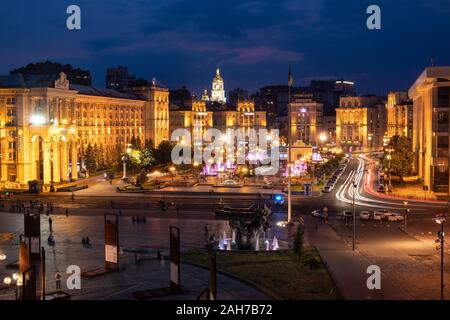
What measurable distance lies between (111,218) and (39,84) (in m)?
49.6

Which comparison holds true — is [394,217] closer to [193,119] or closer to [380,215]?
[380,215]

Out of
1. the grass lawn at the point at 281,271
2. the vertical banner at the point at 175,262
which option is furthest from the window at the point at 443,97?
the vertical banner at the point at 175,262

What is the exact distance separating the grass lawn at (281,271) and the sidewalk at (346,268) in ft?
1.61

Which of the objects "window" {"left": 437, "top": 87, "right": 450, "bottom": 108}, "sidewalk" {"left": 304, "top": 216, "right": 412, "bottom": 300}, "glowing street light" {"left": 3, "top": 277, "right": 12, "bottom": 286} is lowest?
"sidewalk" {"left": 304, "top": 216, "right": 412, "bottom": 300}

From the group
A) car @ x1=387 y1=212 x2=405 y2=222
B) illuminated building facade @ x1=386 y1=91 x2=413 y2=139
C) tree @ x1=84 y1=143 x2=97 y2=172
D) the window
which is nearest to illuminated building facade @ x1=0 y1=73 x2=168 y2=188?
tree @ x1=84 y1=143 x2=97 y2=172

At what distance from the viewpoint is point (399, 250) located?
34688mm

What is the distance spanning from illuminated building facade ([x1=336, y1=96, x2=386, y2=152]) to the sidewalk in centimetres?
12004

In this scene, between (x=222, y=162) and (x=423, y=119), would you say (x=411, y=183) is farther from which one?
(x=222, y=162)

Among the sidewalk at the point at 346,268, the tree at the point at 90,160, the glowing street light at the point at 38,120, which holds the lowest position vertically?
the sidewalk at the point at 346,268

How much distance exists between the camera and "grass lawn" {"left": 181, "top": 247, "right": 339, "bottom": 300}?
25528 millimetres

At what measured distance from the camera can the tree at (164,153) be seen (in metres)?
93.5

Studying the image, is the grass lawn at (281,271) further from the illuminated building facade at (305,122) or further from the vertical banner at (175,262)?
the illuminated building facade at (305,122)

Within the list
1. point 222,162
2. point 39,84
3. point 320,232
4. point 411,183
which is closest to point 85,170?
point 39,84

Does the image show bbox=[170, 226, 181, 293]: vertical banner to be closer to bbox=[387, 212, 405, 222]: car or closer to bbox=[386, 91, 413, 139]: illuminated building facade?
bbox=[387, 212, 405, 222]: car
